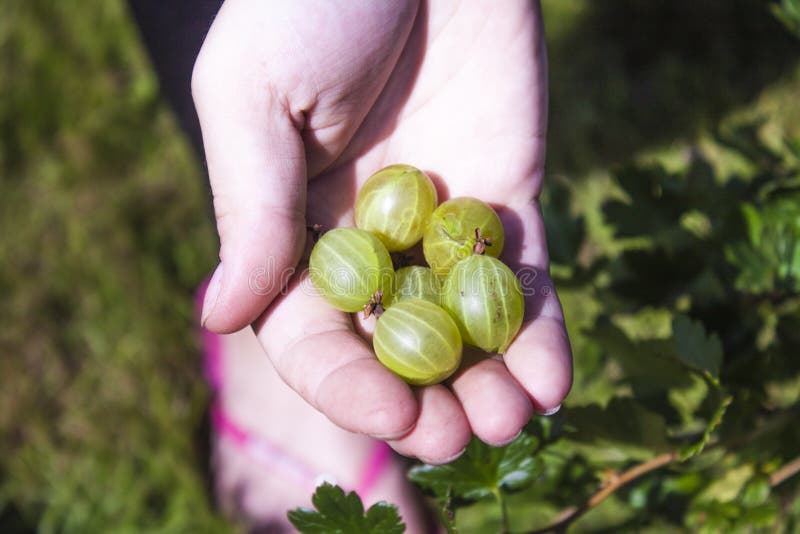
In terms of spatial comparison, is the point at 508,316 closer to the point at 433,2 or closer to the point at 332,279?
the point at 332,279

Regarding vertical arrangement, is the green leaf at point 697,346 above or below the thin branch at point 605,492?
above

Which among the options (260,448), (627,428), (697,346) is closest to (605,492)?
(627,428)

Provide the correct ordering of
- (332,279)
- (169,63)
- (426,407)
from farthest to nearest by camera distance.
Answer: (169,63), (332,279), (426,407)

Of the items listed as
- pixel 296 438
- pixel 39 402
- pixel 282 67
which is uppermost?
pixel 282 67

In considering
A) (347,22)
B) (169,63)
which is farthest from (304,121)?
(169,63)

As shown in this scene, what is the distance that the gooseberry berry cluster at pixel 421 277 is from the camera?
4.16ft

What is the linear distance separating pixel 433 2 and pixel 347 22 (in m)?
0.35

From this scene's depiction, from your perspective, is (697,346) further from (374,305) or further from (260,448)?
(260,448)

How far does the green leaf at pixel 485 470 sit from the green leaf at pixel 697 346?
0.30 meters

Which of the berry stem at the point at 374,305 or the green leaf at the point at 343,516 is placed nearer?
the green leaf at the point at 343,516

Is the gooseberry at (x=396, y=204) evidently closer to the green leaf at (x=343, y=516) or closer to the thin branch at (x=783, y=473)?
the green leaf at (x=343, y=516)

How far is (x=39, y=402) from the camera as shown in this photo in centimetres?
258

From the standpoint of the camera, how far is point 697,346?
1.25m

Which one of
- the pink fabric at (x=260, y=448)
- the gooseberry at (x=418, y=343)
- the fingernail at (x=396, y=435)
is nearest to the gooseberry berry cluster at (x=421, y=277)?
the gooseberry at (x=418, y=343)
